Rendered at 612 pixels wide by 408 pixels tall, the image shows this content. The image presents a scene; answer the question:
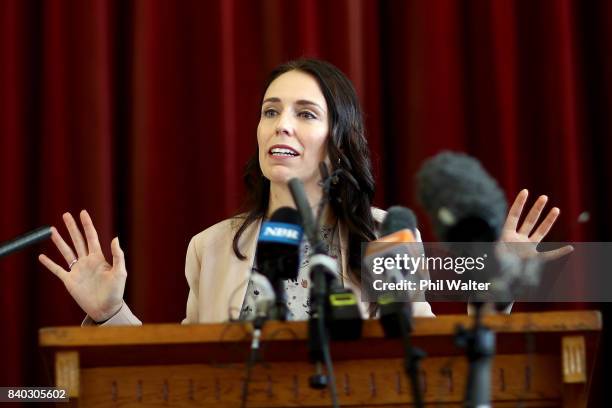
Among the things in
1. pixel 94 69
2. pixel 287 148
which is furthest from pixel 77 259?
pixel 94 69

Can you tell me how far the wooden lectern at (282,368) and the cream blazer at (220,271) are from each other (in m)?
0.52

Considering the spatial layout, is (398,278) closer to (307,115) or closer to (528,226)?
(528,226)

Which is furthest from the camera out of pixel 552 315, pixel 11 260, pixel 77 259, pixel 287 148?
pixel 11 260

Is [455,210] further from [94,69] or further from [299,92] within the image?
[94,69]

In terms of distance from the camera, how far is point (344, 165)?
203 cm

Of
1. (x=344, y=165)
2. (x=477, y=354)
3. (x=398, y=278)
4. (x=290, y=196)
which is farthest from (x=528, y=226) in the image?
(x=477, y=354)

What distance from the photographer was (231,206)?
7.72ft

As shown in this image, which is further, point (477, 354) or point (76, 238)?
point (76, 238)

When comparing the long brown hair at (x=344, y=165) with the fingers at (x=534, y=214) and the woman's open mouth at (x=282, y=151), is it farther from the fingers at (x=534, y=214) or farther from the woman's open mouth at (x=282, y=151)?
the fingers at (x=534, y=214)

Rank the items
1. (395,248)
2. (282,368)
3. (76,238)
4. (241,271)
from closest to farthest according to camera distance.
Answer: (395,248)
(282,368)
(76,238)
(241,271)

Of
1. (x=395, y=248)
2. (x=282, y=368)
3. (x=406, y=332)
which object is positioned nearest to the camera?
(x=406, y=332)

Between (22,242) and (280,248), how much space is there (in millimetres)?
463

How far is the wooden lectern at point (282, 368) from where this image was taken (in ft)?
4.05

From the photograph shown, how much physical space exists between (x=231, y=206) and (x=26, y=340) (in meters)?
0.66
